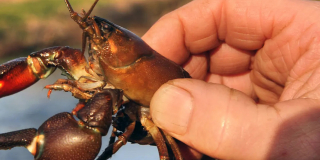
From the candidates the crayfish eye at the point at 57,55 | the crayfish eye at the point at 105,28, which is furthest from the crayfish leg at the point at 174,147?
the crayfish eye at the point at 57,55

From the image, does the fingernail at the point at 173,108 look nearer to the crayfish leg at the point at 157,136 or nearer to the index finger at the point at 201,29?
the crayfish leg at the point at 157,136

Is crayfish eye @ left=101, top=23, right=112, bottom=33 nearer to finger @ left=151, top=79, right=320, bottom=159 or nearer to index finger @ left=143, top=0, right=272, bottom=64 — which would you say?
finger @ left=151, top=79, right=320, bottom=159

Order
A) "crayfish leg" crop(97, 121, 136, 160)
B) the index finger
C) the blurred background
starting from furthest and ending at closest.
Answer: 1. the blurred background
2. the index finger
3. "crayfish leg" crop(97, 121, 136, 160)

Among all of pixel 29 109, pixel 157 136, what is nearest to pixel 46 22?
pixel 29 109

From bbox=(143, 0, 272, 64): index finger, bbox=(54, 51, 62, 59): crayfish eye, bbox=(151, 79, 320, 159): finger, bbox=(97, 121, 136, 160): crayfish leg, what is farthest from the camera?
bbox=(143, 0, 272, 64): index finger

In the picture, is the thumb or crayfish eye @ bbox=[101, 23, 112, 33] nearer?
the thumb

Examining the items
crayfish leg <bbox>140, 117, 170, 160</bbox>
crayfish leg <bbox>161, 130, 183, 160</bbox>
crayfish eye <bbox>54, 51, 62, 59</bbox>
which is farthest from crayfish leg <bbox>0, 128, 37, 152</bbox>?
crayfish leg <bbox>161, 130, 183, 160</bbox>

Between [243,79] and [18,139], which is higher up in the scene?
[18,139]

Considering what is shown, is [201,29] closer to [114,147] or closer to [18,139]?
[114,147]
